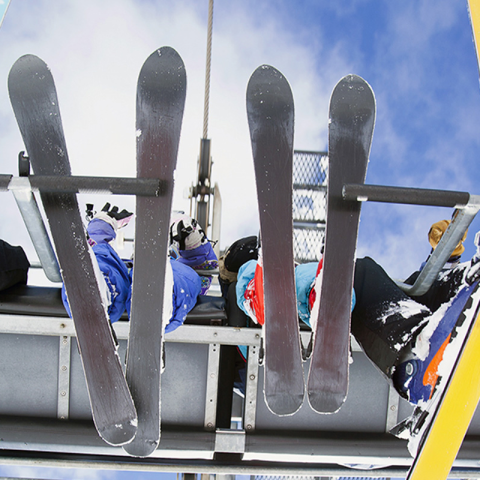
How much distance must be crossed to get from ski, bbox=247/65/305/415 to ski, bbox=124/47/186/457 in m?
0.20

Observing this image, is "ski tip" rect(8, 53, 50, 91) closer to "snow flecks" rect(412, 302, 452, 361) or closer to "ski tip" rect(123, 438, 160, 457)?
"ski tip" rect(123, 438, 160, 457)

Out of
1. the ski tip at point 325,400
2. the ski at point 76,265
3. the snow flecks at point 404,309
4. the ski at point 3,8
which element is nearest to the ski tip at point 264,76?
the ski at point 76,265

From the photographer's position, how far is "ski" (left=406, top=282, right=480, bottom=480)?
2.57 feet

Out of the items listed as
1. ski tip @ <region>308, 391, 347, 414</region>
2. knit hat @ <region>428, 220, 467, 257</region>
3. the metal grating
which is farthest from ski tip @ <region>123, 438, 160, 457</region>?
the metal grating

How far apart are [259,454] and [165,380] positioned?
14.7 inches

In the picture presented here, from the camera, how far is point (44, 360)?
123cm

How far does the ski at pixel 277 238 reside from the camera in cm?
95

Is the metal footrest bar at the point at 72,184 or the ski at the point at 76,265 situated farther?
the ski at the point at 76,265

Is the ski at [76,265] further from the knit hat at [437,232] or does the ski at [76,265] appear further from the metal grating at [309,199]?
the metal grating at [309,199]

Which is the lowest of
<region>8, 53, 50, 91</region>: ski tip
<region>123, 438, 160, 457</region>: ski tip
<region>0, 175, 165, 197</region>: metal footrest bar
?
<region>123, 438, 160, 457</region>: ski tip

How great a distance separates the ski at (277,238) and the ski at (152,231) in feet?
0.67

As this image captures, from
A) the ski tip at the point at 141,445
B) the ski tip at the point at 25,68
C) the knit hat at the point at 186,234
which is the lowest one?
the ski tip at the point at 141,445

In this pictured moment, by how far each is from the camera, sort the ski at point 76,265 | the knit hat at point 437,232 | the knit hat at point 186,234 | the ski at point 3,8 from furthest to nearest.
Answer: the knit hat at point 437,232 < the knit hat at point 186,234 < the ski at point 3,8 < the ski at point 76,265

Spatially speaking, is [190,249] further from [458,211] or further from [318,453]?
[458,211]
